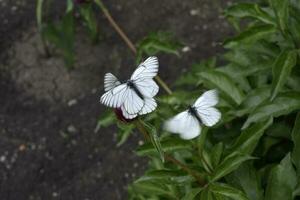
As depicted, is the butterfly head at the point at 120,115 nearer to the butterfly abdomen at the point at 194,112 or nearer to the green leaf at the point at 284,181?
the butterfly abdomen at the point at 194,112

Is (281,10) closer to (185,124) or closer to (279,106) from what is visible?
(279,106)

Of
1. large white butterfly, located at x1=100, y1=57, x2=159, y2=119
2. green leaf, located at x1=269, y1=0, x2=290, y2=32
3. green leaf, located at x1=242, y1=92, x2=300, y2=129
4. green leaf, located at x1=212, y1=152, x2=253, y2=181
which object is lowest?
green leaf, located at x1=212, y1=152, x2=253, y2=181

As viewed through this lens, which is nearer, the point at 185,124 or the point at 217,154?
the point at 185,124

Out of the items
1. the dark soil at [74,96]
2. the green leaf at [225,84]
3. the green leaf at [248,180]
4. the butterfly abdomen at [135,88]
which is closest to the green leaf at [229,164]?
the green leaf at [248,180]

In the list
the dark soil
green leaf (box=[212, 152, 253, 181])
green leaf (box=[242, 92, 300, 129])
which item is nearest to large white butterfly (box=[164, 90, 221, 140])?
green leaf (box=[212, 152, 253, 181])

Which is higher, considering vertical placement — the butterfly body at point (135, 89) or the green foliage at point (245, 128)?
the butterfly body at point (135, 89)

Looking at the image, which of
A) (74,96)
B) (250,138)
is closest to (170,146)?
(250,138)

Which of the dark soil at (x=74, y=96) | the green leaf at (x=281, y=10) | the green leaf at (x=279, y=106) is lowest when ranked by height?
the dark soil at (x=74, y=96)

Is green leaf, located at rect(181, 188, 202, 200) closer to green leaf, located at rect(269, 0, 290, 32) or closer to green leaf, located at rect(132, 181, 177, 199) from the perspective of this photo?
green leaf, located at rect(132, 181, 177, 199)
